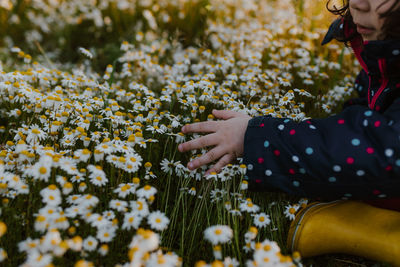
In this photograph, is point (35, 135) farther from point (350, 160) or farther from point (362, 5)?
point (362, 5)

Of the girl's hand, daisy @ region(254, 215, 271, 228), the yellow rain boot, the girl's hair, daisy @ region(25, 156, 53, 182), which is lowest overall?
the yellow rain boot

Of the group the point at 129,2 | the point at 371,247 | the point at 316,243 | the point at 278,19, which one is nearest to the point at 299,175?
the point at 316,243

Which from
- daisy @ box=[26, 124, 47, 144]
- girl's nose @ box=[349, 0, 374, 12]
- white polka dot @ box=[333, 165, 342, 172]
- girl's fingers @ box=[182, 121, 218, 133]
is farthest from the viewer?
girl's fingers @ box=[182, 121, 218, 133]

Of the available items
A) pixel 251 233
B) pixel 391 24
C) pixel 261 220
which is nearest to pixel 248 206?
pixel 261 220

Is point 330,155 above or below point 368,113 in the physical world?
below

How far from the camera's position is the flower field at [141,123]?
1465 mm

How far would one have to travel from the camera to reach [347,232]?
1774 millimetres

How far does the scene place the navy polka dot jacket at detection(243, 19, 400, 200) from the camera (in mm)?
1598

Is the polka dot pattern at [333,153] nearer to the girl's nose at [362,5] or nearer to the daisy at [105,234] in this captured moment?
the girl's nose at [362,5]

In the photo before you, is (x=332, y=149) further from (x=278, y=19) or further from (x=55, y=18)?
(x=55, y=18)

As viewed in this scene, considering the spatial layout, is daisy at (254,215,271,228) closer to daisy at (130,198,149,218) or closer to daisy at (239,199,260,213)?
daisy at (239,199,260,213)

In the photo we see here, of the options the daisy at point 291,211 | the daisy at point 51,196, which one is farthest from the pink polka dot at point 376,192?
the daisy at point 51,196

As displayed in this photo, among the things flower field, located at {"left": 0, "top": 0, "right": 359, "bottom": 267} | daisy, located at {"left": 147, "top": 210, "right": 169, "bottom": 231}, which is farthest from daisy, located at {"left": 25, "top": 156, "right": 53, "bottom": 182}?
daisy, located at {"left": 147, "top": 210, "right": 169, "bottom": 231}

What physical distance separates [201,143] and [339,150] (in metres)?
0.66
